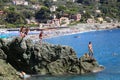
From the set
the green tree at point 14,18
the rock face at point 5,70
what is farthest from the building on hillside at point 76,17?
the rock face at point 5,70

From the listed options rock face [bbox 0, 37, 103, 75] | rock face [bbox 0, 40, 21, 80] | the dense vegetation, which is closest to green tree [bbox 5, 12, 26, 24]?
the dense vegetation

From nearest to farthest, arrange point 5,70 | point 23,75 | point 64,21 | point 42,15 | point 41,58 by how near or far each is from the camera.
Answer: point 5,70, point 23,75, point 41,58, point 64,21, point 42,15

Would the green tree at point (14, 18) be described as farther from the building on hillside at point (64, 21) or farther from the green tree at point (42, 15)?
the building on hillside at point (64, 21)

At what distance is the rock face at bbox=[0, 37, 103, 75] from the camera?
2659 centimetres

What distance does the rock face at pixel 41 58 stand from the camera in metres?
26.6

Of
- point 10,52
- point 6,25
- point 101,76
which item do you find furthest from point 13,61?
point 6,25

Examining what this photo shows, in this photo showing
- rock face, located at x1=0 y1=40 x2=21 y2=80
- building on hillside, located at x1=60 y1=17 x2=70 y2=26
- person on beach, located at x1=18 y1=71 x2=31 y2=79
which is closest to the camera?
rock face, located at x1=0 y1=40 x2=21 y2=80

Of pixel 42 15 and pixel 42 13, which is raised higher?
pixel 42 13

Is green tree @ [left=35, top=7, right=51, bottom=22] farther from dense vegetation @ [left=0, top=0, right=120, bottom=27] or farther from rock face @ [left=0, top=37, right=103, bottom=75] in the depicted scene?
rock face @ [left=0, top=37, right=103, bottom=75]

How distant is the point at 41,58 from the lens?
26750mm

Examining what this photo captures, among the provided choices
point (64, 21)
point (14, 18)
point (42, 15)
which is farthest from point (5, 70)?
point (42, 15)

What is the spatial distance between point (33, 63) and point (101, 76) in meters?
4.94

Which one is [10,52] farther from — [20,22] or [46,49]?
[20,22]

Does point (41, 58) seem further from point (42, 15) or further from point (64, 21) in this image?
point (42, 15)
